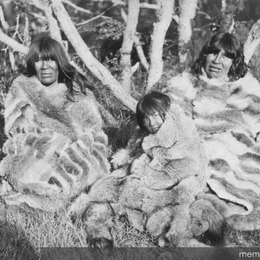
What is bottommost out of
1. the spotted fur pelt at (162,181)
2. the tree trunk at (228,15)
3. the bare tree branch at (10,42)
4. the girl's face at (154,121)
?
the spotted fur pelt at (162,181)

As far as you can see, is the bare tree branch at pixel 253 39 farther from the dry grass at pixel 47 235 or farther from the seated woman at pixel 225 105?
the dry grass at pixel 47 235

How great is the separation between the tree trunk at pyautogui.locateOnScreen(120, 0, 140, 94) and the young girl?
189 centimetres

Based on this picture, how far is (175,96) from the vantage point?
3891 millimetres

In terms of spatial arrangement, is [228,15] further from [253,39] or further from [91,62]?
[91,62]

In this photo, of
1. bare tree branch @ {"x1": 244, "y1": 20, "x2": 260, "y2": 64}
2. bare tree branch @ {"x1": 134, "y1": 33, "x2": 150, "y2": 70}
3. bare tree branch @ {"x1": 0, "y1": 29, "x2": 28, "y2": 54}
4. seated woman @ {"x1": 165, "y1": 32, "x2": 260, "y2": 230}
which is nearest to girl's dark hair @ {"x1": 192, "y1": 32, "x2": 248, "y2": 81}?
seated woman @ {"x1": 165, "y1": 32, "x2": 260, "y2": 230}

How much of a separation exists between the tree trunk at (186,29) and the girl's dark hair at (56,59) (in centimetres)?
185

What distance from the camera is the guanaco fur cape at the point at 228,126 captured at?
3.55 meters

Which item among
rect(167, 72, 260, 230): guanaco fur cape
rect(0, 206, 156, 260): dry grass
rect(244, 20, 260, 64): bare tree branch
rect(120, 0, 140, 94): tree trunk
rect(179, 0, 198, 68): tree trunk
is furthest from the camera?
rect(179, 0, 198, 68): tree trunk

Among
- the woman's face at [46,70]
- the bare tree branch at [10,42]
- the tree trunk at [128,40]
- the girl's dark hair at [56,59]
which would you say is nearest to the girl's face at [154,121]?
the girl's dark hair at [56,59]

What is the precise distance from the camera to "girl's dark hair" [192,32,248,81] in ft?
12.3

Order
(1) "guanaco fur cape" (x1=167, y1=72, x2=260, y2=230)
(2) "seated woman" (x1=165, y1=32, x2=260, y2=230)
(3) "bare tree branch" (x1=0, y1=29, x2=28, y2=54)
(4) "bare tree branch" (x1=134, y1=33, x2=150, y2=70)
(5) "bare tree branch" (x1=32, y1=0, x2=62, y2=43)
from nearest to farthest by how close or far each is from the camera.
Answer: (1) "guanaco fur cape" (x1=167, y1=72, x2=260, y2=230)
(2) "seated woman" (x1=165, y1=32, x2=260, y2=230)
(5) "bare tree branch" (x1=32, y1=0, x2=62, y2=43)
(3) "bare tree branch" (x1=0, y1=29, x2=28, y2=54)
(4) "bare tree branch" (x1=134, y1=33, x2=150, y2=70)

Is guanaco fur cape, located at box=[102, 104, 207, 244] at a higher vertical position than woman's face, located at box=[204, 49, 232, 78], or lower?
lower

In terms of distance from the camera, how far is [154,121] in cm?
348

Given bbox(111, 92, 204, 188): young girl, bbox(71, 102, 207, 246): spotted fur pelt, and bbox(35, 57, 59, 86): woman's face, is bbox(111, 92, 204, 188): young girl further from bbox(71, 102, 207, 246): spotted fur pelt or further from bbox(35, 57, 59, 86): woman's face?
bbox(35, 57, 59, 86): woman's face
